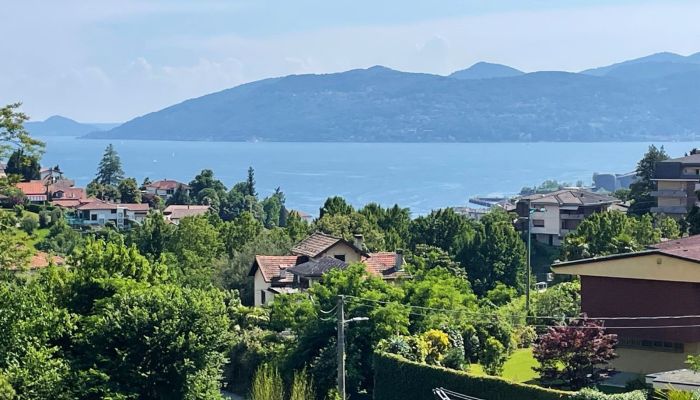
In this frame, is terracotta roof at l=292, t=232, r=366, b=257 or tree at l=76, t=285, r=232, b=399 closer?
tree at l=76, t=285, r=232, b=399

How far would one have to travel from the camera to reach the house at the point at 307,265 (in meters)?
38.6

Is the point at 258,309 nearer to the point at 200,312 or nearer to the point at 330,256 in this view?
the point at 330,256

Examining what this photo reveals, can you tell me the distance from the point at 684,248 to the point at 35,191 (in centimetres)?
7510

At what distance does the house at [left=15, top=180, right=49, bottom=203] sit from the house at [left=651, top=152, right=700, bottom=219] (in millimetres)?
51268

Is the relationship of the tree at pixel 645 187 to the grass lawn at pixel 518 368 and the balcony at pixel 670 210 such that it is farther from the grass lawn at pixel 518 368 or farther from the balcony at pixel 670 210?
the grass lawn at pixel 518 368

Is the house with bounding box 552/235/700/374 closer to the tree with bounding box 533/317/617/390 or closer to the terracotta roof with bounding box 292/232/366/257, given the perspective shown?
the tree with bounding box 533/317/617/390

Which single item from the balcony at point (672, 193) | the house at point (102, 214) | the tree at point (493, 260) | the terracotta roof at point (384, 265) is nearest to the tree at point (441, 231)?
the tree at point (493, 260)

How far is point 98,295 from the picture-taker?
80.8ft

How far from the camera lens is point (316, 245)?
43.2 m

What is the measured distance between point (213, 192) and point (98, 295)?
7930 centimetres

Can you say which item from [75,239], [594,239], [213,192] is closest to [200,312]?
[594,239]

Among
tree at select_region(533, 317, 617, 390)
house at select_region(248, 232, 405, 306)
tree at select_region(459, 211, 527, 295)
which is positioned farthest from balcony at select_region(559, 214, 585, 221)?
tree at select_region(533, 317, 617, 390)

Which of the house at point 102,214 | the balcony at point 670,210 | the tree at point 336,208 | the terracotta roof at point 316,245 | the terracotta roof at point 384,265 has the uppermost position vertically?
the tree at point 336,208

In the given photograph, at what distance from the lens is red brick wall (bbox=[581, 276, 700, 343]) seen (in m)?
25.0
